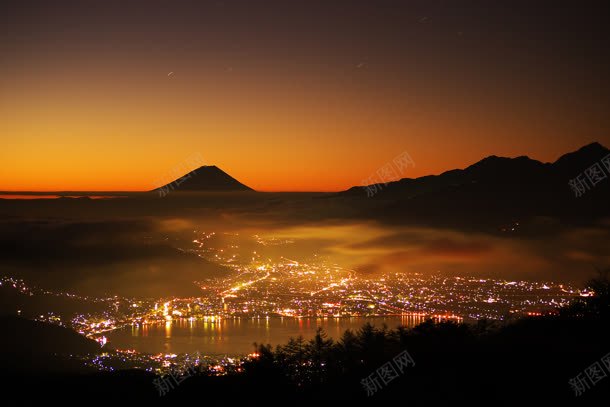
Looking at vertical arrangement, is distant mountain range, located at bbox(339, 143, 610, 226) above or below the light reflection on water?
above

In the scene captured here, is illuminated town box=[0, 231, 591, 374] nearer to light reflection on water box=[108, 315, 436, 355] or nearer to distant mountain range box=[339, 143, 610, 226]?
light reflection on water box=[108, 315, 436, 355]

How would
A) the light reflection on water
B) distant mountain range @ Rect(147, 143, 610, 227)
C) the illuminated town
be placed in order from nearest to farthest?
the light reflection on water
the illuminated town
distant mountain range @ Rect(147, 143, 610, 227)

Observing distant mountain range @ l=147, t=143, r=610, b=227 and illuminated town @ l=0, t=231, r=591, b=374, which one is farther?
distant mountain range @ l=147, t=143, r=610, b=227

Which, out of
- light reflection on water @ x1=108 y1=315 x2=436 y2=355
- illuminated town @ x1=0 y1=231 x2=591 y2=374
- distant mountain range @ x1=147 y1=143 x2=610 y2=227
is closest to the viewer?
light reflection on water @ x1=108 y1=315 x2=436 y2=355

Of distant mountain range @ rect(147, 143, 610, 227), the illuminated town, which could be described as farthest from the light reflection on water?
distant mountain range @ rect(147, 143, 610, 227)

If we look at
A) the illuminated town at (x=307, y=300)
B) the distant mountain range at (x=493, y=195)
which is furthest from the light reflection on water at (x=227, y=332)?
the distant mountain range at (x=493, y=195)

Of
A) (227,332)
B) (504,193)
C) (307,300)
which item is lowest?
(227,332)

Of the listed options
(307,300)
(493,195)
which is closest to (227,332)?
(307,300)

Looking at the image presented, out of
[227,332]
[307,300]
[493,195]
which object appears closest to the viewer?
[227,332]

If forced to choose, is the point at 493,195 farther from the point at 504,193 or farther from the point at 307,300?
the point at 307,300
